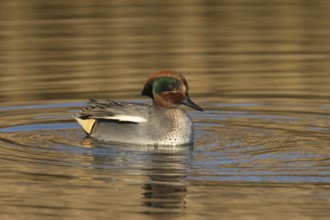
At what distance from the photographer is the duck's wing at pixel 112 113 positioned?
12609 millimetres

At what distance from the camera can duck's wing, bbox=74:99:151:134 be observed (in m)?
12.6

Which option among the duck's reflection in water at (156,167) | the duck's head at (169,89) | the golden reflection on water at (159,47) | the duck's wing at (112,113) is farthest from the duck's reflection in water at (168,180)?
the golden reflection on water at (159,47)

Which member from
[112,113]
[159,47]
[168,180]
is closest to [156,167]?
[168,180]

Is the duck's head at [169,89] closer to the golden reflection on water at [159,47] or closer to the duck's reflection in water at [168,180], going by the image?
the duck's reflection in water at [168,180]

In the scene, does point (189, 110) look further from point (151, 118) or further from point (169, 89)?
point (151, 118)

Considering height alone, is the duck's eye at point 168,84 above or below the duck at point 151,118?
above

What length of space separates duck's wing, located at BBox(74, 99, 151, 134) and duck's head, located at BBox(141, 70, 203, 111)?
0.60 feet

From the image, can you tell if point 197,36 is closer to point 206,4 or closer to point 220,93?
point 206,4

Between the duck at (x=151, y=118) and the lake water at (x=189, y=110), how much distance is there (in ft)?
0.59

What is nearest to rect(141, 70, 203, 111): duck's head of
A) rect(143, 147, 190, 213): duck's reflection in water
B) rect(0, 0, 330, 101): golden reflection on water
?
rect(143, 147, 190, 213): duck's reflection in water

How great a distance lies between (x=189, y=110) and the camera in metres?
14.9

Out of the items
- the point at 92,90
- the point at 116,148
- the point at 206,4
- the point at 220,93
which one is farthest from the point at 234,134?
the point at 206,4

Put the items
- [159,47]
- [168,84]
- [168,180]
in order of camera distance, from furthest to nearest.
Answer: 1. [159,47]
2. [168,84]
3. [168,180]

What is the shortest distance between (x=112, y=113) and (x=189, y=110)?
2.23 m
